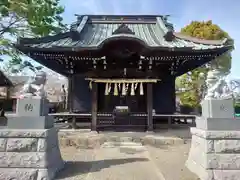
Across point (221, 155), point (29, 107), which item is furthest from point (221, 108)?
point (29, 107)

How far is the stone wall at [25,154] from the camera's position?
11.7ft

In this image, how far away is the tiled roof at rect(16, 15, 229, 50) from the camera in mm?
7602

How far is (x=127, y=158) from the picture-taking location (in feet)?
16.6

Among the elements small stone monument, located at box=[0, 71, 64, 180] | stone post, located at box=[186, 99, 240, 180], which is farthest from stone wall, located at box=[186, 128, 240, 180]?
small stone monument, located at box=[0, 71, 64, 180]

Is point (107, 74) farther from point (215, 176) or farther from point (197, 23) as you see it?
point (197, 23)

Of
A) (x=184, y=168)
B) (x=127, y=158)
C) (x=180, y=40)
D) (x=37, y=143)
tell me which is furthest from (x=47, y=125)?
(x=180, y=40)

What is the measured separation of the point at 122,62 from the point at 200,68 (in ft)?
34.4

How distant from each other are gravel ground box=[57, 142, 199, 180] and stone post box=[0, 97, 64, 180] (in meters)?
0.53

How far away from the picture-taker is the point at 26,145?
142 inches

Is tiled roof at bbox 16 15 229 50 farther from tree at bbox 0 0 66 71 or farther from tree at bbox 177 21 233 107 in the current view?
tree at bbox 177 21 233 107

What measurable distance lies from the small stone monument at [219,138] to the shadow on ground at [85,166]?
6.16 ft

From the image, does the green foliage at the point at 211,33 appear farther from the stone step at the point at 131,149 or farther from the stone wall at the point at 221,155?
the stone wall at the point at 221,155

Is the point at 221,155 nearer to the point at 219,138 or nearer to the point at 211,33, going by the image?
the point at 219,138

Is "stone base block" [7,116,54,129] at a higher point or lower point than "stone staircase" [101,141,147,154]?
higher
